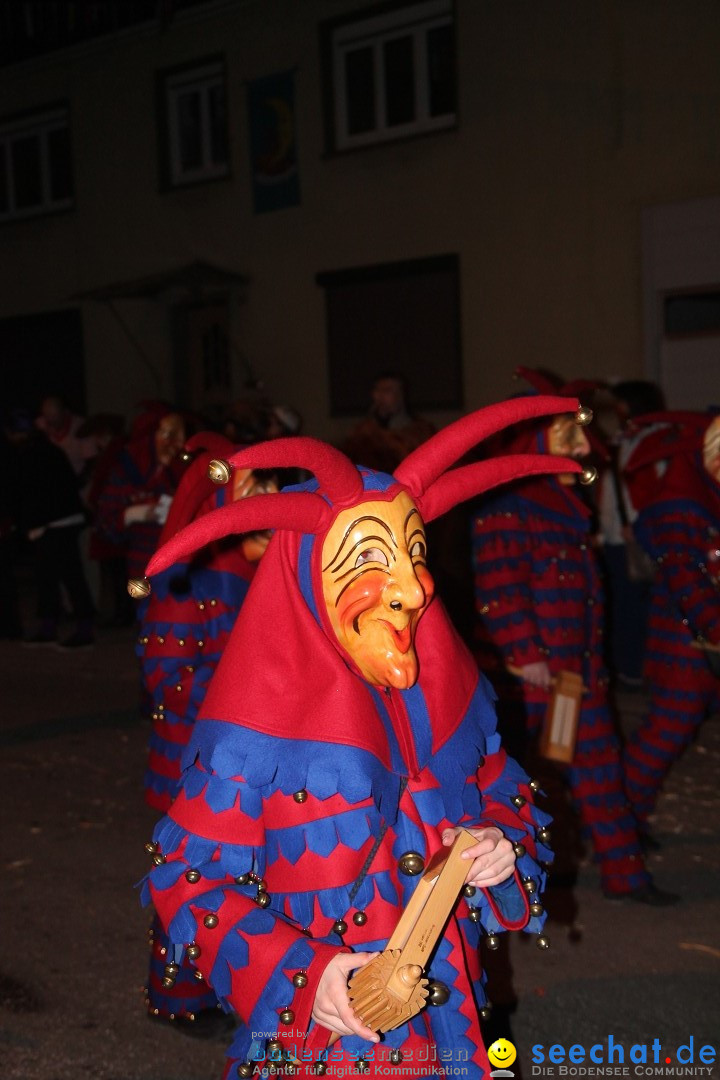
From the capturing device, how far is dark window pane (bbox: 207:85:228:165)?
1470 centimetres

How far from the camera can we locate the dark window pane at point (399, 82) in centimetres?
1295

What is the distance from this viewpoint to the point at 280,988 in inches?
72.7

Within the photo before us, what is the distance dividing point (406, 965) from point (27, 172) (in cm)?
1723

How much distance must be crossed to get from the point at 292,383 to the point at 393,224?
2285 millimetres

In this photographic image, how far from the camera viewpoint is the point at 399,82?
13.0 meters

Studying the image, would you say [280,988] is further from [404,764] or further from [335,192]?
[335,192]

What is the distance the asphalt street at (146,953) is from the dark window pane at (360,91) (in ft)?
29.7

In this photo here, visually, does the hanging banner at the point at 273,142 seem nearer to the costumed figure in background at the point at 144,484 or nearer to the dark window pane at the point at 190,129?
the dark window pane at the point at 190,129

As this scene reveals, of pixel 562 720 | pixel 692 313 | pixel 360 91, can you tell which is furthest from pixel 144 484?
pixel 360 91

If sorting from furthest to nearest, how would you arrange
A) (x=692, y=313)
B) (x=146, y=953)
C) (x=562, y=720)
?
(x=692, y=313) → (x=562, y=720) → (x=146, y=953)

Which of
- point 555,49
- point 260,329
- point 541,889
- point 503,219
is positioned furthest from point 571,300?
point 541,889

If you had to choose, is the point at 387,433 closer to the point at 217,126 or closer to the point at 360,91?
the point at 360,91

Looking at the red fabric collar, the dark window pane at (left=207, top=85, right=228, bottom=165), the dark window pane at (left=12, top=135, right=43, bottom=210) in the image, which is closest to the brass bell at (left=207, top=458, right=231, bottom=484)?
the red fabric collar

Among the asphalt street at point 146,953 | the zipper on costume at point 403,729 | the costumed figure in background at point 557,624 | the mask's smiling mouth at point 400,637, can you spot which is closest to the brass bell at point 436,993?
the zipper on costume at point 403,729
